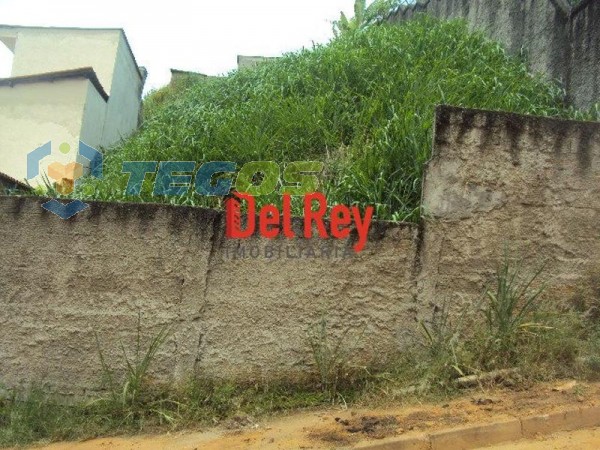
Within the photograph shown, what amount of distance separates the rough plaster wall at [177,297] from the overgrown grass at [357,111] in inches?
26.8

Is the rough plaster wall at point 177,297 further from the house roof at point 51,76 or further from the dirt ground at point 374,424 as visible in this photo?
the house roof at point 51,76

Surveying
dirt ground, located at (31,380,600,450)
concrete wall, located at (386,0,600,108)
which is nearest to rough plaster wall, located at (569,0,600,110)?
concrete wall, located at (386,0,600,108)

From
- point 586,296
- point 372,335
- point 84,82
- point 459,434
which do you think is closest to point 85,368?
point 372,335

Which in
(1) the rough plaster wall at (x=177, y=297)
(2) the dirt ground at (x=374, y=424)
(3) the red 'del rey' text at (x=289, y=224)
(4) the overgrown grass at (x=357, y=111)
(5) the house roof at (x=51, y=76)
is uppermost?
(5) the house roof at (x=51, y=76)

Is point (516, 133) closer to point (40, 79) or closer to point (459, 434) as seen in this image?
point (459, 434)

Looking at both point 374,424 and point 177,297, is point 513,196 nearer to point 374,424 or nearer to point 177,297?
point 374,424

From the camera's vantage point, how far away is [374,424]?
3154mm

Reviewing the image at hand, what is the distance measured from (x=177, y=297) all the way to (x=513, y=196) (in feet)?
8.11

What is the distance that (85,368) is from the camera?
145 inches

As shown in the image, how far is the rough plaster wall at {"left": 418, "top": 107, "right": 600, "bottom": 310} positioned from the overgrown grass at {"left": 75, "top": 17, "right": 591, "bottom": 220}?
1.09 feet

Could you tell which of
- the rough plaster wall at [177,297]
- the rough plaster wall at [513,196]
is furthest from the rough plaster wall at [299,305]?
the rough plaster wall at [513,196]

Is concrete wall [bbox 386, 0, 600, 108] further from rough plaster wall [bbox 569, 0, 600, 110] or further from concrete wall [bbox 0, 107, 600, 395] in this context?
concrete wall [bbox 0, 107, 600, 395]

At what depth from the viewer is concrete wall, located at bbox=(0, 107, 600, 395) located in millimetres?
3686

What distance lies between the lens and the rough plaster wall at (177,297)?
3682mm
